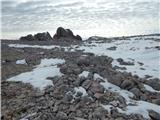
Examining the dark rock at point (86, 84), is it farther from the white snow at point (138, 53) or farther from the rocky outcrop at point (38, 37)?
the rocky outcrop at point (38, 37)

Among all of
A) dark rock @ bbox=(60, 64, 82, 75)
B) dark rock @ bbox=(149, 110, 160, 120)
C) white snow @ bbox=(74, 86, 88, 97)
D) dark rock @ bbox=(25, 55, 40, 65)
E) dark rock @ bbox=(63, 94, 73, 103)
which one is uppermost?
dark rock @ bbox=(60, 64, 82, 75)

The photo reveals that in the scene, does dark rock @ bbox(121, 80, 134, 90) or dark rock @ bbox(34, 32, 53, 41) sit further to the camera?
dark rock @ bbox(34, 32, 53, 41)

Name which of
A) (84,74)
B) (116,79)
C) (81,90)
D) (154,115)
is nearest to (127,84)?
(116,79)

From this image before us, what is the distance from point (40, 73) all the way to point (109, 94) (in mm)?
5253

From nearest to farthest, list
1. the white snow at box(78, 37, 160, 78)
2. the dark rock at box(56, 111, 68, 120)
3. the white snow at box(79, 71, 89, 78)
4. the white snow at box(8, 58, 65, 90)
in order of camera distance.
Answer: the dark rock at box(56, 111, 68, 120), the white snow at box(8, 58, 65, 90), the white snow at box(79, 71, 89, 78), the white snow at box(78, 37, 160, 78)

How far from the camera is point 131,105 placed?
1370 cm

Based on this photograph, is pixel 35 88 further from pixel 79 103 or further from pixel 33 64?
pixel 33 64

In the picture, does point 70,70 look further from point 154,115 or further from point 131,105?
point 154,115

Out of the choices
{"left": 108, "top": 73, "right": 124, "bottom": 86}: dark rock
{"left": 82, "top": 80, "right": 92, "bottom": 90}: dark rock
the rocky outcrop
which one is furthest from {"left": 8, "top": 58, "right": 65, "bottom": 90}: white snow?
the rocky outcrop

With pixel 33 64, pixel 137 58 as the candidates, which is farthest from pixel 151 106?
pixel 137 58

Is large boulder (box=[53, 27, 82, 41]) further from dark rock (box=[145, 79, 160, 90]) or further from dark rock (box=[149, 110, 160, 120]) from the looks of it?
dark rock (box=[149, 110, 160, 120])

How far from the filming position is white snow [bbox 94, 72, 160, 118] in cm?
1311

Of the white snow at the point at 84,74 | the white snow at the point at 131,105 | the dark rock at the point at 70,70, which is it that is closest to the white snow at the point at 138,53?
the dark rock at the point at 70,70

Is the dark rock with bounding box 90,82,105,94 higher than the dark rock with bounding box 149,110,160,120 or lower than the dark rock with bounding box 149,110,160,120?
higher
